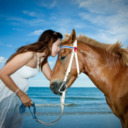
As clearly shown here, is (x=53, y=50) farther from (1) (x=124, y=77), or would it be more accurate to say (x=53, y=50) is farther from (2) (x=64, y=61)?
(1) (x=124, y=77)

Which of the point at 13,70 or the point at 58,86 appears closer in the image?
the point at 13,70

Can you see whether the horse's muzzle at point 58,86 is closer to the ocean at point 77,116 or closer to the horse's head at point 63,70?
the horse's head at point 63,70

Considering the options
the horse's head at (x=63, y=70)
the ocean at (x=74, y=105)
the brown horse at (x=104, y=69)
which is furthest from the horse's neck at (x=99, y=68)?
the ocean at (x=74, y=105)

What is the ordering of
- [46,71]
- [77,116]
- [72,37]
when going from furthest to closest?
[77,116] < [46,71] < [72,37]

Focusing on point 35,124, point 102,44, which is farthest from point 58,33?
point 35,124

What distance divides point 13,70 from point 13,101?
508mm

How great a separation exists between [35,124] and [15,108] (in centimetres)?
294

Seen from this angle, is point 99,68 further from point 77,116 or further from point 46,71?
point 77,116

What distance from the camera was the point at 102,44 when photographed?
227cm

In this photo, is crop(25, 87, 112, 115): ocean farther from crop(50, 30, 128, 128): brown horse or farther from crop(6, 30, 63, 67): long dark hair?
crop(6, 30, 63, 67): long dark hair

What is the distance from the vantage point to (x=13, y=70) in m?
1.85

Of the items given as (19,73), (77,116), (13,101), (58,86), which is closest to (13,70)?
(19,73)

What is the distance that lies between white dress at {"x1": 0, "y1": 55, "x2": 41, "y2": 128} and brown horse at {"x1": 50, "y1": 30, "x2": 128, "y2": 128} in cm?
44

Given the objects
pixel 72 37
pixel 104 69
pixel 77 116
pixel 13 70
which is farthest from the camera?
pixel 77 116
